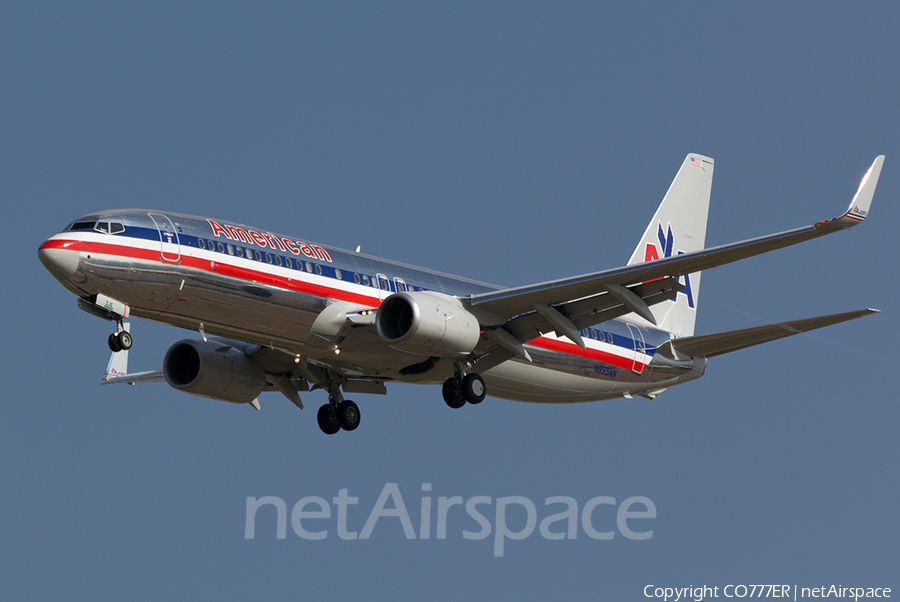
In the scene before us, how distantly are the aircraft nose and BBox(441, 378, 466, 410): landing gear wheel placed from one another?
36.7ft

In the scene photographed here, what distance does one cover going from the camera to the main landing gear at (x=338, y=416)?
A: 3775 centimetres

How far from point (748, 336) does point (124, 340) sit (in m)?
18.6

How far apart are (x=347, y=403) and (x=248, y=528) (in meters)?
5.07

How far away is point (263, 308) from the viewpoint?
3117cm

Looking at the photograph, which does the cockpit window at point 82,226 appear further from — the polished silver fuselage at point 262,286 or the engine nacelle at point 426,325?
the engine nacelle at point 426,325

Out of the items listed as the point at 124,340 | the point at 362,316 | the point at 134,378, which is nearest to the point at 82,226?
the point at 124,340

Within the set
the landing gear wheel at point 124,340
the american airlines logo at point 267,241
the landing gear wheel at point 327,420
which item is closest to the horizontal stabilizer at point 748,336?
the landing gear wheel at point 327,420

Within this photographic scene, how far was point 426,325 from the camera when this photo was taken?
103 ft

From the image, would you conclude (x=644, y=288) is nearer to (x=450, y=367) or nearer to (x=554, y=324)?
(x=554, y=324)

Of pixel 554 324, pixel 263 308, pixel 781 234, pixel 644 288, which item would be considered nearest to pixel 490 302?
pixel 554 324

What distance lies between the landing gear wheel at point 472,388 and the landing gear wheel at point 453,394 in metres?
0.15

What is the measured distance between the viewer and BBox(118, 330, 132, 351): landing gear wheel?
28984 mm

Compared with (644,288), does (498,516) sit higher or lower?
lower

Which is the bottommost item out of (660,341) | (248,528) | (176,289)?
(248,528)
